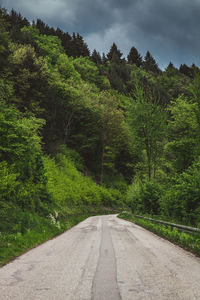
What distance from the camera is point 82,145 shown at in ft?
146

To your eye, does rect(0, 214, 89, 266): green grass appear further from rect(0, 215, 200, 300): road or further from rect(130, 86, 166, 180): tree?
rect(130, 86, 166, 180): tree

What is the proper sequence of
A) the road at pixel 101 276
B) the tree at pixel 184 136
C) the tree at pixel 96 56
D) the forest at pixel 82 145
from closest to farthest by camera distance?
the road at pixel 101 276, the forest at pixel 82 145, the tree at pixel 184 136, the tree at pixel 96 56

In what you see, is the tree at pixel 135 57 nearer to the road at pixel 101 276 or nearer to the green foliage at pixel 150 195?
the green foliage at pixel 150 195

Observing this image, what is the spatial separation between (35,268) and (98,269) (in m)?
1.35

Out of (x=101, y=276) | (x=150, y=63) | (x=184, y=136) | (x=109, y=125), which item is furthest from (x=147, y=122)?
(x=150, y=63)

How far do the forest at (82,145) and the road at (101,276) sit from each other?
3851mm

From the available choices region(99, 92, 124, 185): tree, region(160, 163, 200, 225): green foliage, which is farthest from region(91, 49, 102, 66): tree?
region(160, 163, 200, 225): green foliage

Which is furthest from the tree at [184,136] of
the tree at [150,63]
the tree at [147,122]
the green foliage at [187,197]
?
the tree at [150,63]

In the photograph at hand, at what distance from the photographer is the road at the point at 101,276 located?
11.0 ft

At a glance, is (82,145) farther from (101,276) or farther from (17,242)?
(101,276)

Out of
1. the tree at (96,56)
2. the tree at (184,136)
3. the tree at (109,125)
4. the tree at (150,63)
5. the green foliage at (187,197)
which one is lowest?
the green foliage at (187,197)

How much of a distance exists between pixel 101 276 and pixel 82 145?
40527 mm

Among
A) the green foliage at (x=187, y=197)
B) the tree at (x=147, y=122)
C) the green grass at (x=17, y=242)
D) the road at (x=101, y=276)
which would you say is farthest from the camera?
the tree at (x=147, y=122)

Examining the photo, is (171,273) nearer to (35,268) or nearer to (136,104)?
(35,268)
